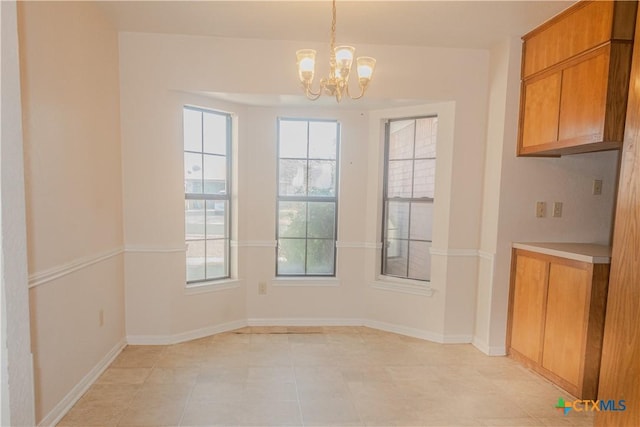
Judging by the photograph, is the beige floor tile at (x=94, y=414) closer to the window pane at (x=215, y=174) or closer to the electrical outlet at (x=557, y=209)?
the window pane at (x=215, y=174)

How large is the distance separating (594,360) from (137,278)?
3469 mm

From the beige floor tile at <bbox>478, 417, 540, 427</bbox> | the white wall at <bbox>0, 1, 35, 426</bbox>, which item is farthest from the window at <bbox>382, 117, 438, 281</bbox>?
the white wall at <bbox>0, 1, 35, 426</bbox>

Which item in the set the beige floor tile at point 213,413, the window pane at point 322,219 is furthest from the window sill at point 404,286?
the beige floor tile at point 213,413

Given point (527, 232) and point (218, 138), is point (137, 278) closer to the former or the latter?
point (218, 138)

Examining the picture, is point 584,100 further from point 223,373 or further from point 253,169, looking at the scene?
point 223,373

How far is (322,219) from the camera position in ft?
12.2

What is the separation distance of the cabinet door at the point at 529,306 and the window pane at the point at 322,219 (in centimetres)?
171

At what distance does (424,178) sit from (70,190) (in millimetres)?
2838

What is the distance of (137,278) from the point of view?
3100 mm

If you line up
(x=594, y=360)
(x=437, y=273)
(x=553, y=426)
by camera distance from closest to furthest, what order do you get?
(x=553, y=426) → (x=594, y=360) → (x=437, y=273)

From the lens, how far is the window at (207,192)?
3.28 m

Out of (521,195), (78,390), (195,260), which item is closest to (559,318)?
(521,195)

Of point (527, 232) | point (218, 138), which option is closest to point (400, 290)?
point (527, 232)

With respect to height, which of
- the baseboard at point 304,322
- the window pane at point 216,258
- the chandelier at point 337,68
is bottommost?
the baseboard at point 304,322
